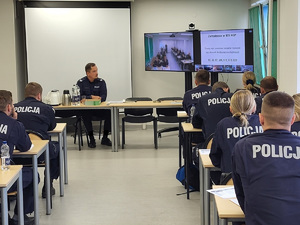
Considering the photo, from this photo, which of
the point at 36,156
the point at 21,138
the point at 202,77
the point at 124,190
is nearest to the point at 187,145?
the point at 124,190

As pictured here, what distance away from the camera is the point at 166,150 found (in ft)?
26.9

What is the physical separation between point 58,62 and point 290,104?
772 cm

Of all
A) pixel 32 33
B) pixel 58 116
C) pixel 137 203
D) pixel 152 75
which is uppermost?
pixel 32 33

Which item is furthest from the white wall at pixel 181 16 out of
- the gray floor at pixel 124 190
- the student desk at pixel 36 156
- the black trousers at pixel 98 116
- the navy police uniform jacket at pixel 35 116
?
the student desk at pixel 36 156

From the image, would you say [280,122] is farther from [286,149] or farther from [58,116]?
[58,116]

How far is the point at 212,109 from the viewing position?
5.41 metres

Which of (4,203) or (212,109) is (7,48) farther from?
(4,203)

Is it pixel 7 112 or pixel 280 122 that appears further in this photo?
pixel 7 112

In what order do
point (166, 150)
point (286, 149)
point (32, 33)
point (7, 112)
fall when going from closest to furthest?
point (286, 149) < point (7, 112) < point (166, 150) < point (32, 33)

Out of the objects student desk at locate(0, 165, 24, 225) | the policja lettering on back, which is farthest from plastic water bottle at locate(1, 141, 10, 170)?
the policja lettering on back

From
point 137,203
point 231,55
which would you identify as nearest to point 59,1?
point 231,55

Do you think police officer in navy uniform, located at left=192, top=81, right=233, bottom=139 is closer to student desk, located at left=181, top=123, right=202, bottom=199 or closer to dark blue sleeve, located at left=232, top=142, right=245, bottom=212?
student desk, located at left=181, top=123, right=202, bottom=199

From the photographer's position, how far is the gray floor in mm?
5086

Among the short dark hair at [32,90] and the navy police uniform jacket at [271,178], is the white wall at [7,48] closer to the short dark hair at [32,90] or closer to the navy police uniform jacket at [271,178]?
the short dark hair at [32,90]
